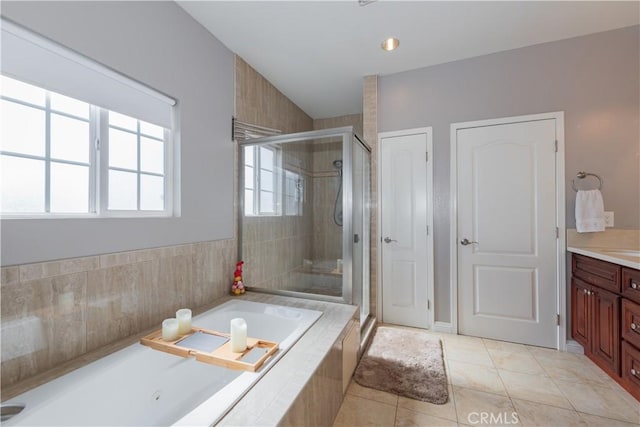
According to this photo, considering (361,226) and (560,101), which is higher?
(560,101)

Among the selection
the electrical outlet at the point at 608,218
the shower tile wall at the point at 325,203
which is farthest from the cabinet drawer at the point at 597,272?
the shower tile wall at the point at 325,203

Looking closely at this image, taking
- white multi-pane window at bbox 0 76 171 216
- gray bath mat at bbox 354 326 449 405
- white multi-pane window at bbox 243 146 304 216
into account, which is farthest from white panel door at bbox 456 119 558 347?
white multi-pane window at bbox 0 76 171 216

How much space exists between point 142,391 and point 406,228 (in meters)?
2.40

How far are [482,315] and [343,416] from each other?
171 centimetres

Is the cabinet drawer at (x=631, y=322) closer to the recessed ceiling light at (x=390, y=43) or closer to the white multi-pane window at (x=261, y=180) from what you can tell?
the recessed ceiling light at (x=390, y=43)

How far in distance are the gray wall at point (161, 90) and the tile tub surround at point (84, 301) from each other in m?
0.08

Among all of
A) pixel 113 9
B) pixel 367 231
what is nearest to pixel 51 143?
pixel 113 9

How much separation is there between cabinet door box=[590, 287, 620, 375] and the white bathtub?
6.55ft

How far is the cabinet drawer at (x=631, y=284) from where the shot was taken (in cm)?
157

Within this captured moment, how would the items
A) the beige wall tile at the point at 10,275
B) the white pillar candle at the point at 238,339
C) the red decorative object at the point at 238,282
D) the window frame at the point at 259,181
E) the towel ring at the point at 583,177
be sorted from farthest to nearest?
the window frame at the point at 259,181
the red decorative object at the point at 238,282
the towel ring at the point at 583,177
the white pillar candle at the point at 238,339
the beige wall tile at the point at 10,275

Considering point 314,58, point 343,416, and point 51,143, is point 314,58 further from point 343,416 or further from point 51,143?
point 343,416

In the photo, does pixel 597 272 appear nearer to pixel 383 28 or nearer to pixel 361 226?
pixel 361 226

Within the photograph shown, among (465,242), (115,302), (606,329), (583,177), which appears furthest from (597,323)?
(115,302)

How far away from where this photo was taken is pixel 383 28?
212cm
